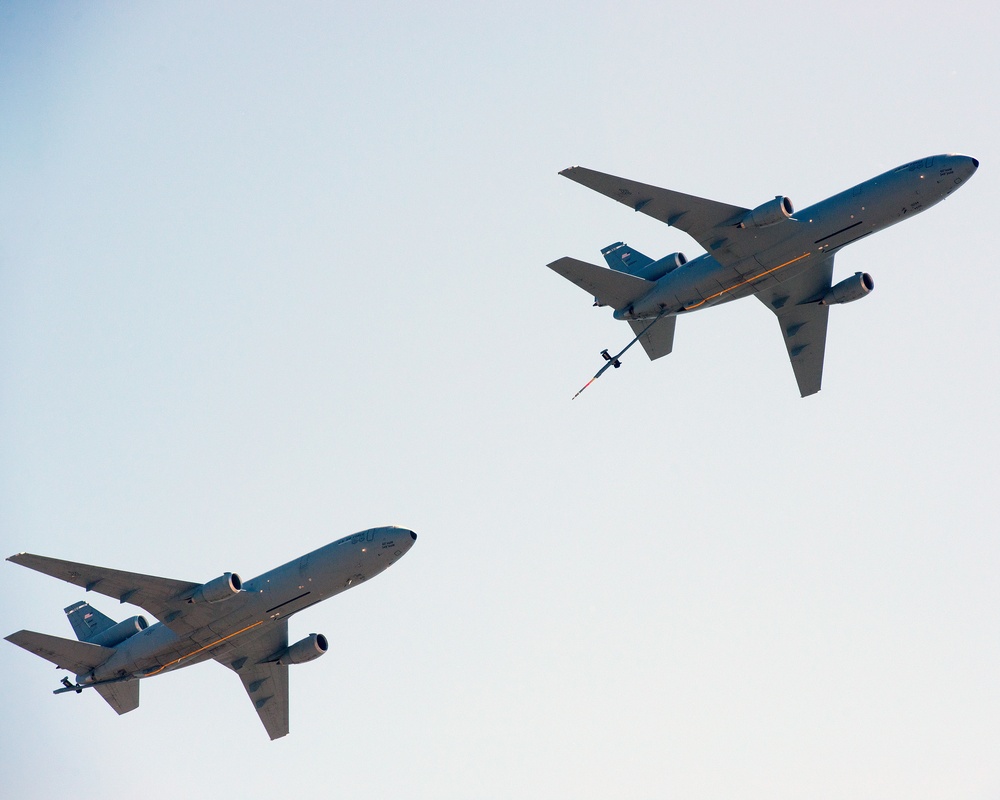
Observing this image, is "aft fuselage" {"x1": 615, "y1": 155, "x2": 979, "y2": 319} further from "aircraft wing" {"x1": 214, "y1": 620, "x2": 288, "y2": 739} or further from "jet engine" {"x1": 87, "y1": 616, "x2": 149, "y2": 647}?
"jet engine" {"x1": 87, "y1": 616, "x2": 149, "y2": 647}

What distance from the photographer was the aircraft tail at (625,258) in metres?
64.1

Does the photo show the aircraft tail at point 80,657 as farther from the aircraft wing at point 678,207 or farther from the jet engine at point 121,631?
the aircraft wing at point 678,207

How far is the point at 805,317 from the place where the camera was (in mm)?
66062

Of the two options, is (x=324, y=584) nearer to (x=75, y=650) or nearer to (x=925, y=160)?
(x=75, y=650)

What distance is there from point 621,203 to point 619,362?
745cm

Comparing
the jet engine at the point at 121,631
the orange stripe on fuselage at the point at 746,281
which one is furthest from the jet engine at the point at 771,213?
the jet engine at the point at 121,631

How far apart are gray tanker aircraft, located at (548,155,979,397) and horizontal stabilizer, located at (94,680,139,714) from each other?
2776 centimetres

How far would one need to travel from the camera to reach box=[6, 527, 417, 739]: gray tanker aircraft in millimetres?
56875

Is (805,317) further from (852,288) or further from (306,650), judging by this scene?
(306,650)

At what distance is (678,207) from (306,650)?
93.9ft

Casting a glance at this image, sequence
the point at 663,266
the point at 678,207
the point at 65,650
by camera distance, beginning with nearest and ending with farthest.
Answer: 1. the point at 678,207
2. the point at 65,650
3. the point at 663,266

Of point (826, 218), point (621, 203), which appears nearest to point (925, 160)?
point (826, 218)

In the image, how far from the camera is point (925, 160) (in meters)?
54.5

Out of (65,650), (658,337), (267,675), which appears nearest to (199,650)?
(65,650)
